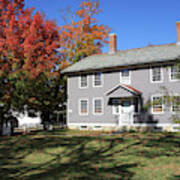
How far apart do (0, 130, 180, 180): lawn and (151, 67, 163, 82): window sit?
8.21 meters

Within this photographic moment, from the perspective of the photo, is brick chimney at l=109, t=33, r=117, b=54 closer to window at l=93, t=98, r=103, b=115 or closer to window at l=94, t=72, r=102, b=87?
window at l=94, t=72, r=102, b=87

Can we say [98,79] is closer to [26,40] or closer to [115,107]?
[115,107]

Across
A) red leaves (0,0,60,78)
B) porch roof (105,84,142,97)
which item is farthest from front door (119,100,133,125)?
red leaves (0,0,60,78)

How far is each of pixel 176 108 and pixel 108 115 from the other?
12.9 m

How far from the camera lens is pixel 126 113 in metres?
22.5

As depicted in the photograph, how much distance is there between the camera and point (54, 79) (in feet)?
84.5

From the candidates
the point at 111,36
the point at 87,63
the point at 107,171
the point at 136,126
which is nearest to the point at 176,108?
the point at 107,171

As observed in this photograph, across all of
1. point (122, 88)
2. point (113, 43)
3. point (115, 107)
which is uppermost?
point (113, 43)

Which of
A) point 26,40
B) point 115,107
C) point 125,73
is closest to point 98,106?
point 115,107

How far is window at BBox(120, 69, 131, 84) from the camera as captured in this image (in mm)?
22827

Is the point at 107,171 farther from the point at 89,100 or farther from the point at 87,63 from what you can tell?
the point at 87,63

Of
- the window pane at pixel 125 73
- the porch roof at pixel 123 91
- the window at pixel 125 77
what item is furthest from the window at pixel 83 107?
the window pane at pixel 125 73

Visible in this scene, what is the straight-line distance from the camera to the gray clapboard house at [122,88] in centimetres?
2128

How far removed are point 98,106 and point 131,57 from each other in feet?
17.5
